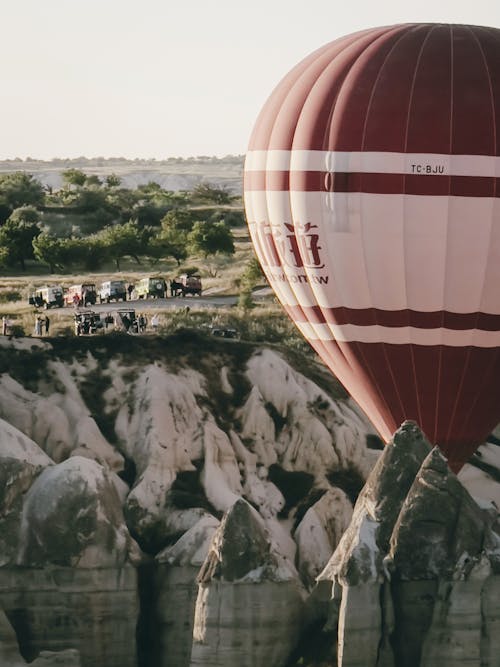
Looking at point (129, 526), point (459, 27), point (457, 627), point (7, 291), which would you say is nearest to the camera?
point (457, 627)

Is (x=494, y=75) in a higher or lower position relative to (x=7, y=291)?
higher

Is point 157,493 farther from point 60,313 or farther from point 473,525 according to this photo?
point 60,313

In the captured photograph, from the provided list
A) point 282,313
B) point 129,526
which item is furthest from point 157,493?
point 282,313

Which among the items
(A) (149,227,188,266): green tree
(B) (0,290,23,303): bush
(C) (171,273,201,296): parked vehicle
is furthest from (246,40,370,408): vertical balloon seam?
(A) (149,227,188,266): green tree

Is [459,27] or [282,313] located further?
[282,313]

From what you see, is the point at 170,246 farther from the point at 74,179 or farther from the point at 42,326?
the point at 74,179

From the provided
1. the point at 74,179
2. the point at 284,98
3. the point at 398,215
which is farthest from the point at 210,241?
the point at 74,179

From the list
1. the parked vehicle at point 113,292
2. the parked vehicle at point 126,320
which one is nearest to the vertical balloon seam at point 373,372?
the parked vehicle at point 126,320

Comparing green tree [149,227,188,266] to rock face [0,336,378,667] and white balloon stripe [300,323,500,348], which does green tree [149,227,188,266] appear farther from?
white balloon stripe [300,323,500,348]
